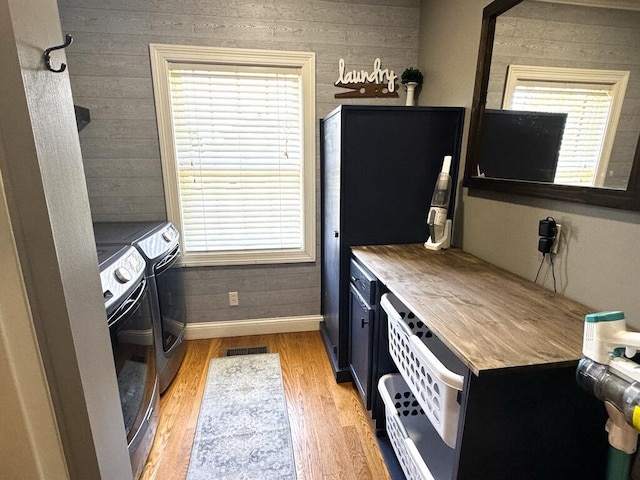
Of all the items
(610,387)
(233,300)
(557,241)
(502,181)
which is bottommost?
(233,300)

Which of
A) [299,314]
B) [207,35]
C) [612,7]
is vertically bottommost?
[299,314]

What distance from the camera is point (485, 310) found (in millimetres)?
1123

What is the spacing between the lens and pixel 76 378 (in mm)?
771

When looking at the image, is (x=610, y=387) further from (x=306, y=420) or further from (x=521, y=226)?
(x=306, y=420)

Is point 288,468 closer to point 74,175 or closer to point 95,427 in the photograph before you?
point 95,427

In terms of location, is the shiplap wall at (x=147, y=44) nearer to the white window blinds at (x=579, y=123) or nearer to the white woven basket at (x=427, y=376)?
the white window blinds at (x=579, y=123)

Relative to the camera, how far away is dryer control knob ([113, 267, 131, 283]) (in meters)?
1.29

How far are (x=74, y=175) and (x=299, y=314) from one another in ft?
6.82

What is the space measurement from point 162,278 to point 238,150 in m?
1.02

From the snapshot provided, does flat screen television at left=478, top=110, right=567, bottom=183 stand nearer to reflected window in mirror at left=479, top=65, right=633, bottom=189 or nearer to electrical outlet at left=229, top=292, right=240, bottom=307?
reflected window in mirror at left=479, top=65, right=633, bottom=189

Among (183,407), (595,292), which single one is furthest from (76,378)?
(595,292)

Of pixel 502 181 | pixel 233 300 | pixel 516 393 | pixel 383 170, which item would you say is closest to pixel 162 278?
pixel 233 300

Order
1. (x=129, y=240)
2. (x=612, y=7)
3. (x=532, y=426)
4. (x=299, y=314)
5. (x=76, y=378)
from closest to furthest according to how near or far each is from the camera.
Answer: (x=76, y=378) < (x=532, y=426) < (x=612, y=7) < (x=129, y=240) < (x=299, y=314)

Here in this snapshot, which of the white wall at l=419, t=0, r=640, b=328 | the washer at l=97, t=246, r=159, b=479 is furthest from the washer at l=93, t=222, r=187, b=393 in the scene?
the white wall at l=419, t=0, r=640, b=328
